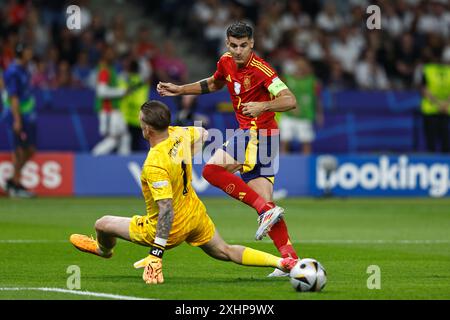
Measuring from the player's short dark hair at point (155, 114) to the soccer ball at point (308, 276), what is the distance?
5.46 feet

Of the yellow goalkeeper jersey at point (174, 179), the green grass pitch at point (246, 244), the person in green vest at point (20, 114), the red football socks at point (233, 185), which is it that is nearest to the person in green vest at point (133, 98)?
the person in green vest at point (20, 114)

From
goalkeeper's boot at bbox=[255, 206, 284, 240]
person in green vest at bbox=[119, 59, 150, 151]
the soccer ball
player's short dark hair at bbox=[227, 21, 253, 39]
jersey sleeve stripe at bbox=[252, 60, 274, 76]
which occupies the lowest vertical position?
the soccer ball

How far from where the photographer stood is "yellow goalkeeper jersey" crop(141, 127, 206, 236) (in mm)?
9445

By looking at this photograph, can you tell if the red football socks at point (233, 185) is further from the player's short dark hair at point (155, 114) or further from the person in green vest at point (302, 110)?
the person in green vest at point (302, 110)

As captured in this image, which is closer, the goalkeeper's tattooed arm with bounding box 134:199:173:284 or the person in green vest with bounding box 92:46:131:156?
the goalkeeper's tattooed arm with bounding box 134:199:173:284

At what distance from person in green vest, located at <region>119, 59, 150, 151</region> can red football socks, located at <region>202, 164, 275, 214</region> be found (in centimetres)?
1227

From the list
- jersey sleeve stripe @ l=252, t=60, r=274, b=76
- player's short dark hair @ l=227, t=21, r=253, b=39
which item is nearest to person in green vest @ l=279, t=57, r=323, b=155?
jersey sleeve stripe @ l=252, t=60, r=274, b=76

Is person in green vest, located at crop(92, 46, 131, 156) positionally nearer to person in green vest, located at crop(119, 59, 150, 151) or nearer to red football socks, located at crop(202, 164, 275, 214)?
person in green vest, located at crop(119, 59, 150, 151)

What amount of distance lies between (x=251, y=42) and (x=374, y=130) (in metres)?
13.5

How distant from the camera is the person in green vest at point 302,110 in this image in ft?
75.9

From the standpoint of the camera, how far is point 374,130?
78.2ft

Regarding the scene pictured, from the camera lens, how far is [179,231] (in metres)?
9.71

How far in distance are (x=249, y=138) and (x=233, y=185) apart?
20.3 inches
